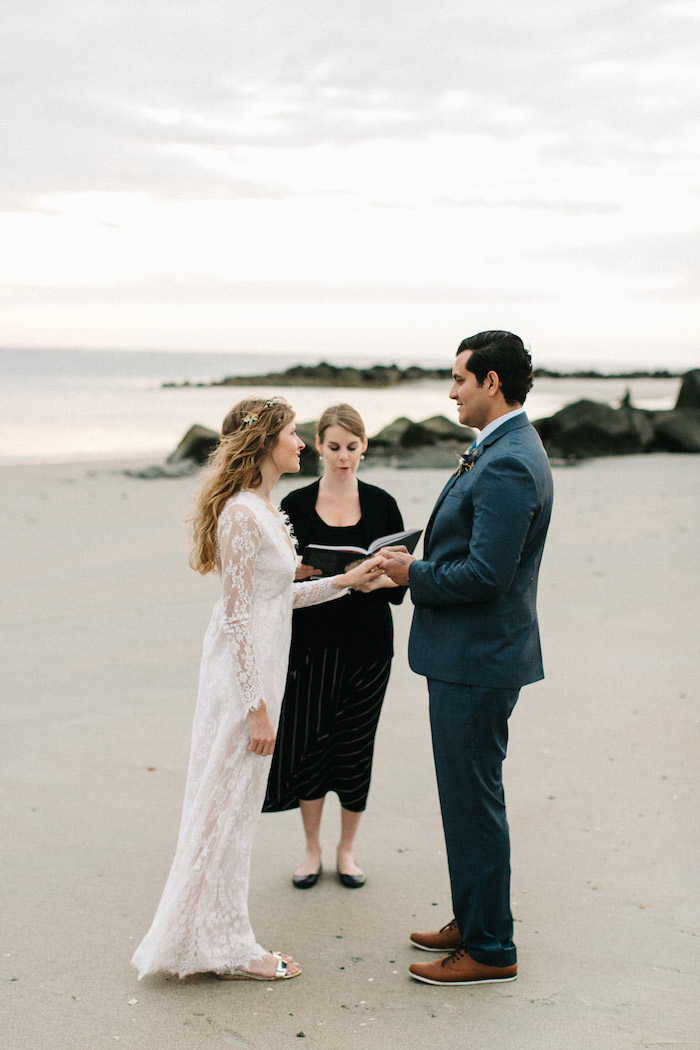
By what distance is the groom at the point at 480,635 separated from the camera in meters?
3.11

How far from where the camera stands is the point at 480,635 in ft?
10.5

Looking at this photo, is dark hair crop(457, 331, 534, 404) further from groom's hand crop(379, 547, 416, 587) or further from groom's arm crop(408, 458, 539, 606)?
groom's hand crop(379, 547, 416, 587)

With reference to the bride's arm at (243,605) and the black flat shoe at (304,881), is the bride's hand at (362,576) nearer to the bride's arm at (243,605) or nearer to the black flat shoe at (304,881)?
the bride's arm at (243,605)

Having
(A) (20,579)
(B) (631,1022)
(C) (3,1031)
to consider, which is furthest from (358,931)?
(A) (20,579)

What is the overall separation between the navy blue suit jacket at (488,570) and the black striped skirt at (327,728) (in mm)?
706

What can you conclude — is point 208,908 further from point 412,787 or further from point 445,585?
point 412,787

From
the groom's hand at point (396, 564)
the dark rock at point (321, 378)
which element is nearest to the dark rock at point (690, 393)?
the groom's hand at point (396, 564)

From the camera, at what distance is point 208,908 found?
322cm

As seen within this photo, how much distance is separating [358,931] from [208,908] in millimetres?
676

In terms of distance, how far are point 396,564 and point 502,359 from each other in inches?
30.2

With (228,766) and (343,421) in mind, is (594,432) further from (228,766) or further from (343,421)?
(228,766)

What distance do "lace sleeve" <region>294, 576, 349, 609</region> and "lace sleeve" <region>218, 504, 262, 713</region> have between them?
18.9 inches

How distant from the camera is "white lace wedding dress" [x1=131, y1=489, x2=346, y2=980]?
3201mm

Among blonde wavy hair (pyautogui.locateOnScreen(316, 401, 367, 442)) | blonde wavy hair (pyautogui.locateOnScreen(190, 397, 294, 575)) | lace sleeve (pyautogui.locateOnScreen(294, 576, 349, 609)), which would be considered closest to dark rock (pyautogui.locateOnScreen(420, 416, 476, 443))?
blonde wavy hair (pyautogui.locateOnScreen(316, 401, 367, 442))
